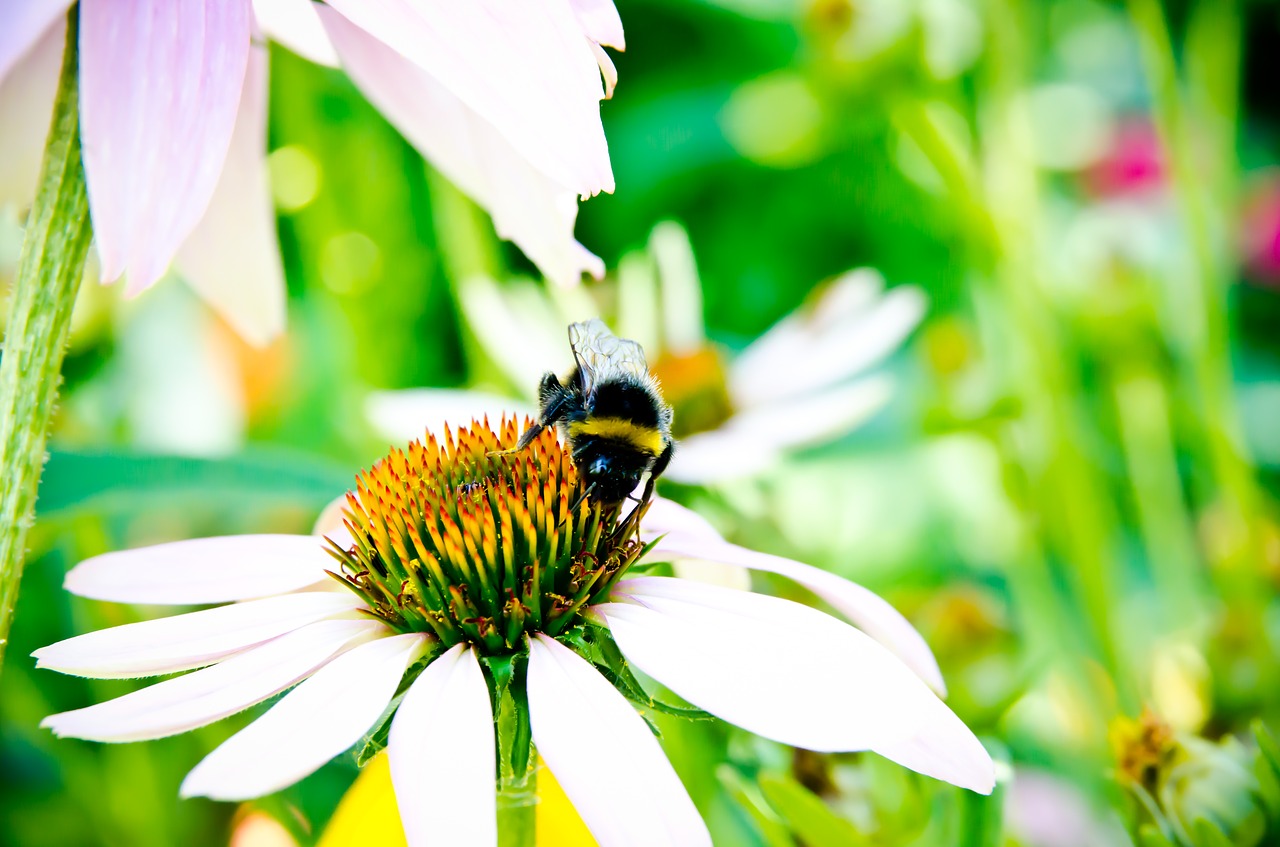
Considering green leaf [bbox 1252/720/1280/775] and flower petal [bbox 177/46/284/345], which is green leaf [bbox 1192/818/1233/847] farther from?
flower petal [bbox 177/46/284/345]

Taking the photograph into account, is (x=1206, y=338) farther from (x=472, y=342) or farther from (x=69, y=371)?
(x=69, y=371)

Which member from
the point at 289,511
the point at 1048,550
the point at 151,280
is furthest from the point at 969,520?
the point at 151,280

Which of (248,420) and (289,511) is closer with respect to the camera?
(289,511)

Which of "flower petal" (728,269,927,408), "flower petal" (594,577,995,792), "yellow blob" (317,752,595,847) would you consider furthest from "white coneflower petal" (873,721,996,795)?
"flower petal" (728,269,927,408)

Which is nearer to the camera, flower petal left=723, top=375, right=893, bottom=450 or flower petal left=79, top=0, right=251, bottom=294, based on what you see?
flower petal left=79, top=0, right=251, bottom=294

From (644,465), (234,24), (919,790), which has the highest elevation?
(234,24)

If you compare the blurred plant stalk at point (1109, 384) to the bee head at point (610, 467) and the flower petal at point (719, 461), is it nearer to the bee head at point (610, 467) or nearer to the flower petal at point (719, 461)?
the flower petal at point (719, 461)

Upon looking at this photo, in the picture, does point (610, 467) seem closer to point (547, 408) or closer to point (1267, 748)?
point (547, 408)
